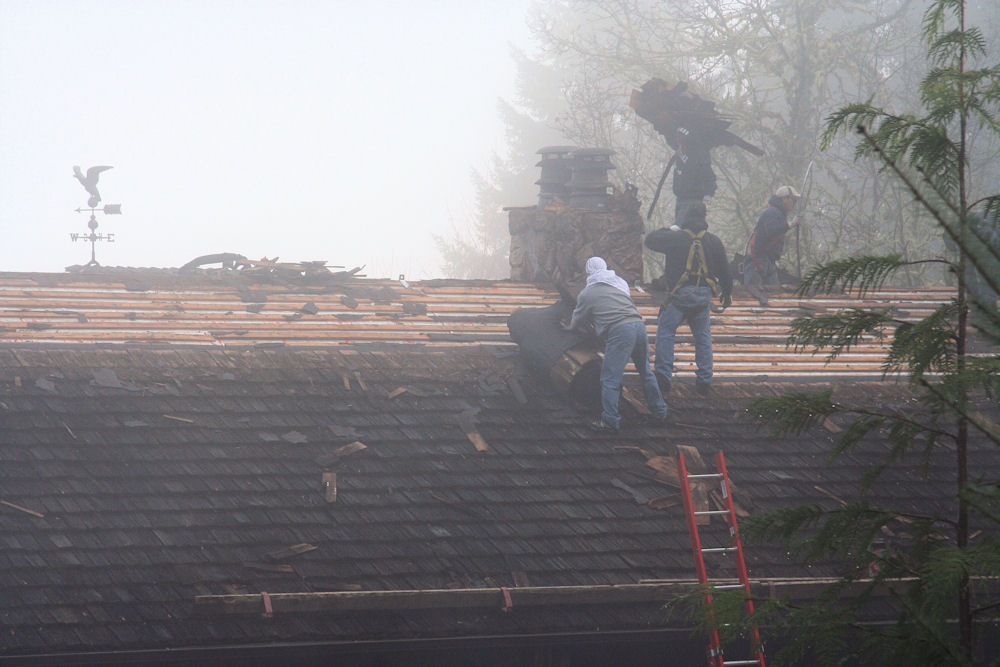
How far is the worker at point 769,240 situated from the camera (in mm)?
12859

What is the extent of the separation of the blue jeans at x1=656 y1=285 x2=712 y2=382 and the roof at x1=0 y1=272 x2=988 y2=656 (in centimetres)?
38

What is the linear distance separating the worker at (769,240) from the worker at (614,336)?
3751 millimetres

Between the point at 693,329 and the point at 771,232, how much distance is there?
3.77 m

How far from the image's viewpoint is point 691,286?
386 inches

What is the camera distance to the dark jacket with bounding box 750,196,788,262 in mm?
12859

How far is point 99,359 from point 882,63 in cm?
2474

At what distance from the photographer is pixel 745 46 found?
76.3 feet

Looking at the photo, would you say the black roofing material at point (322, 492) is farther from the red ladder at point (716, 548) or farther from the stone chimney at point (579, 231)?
the stone chimney at point (579, 231)

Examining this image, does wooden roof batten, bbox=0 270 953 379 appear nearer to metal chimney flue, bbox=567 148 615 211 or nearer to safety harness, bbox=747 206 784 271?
safety harness, bbox=747 206 784 271

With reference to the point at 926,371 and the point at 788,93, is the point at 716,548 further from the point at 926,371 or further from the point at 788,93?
the point at 788,93

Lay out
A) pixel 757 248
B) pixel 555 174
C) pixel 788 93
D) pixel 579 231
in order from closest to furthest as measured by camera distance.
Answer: pixel 579 231, pixel 757 248, pixel 555 174, pixel 788 93

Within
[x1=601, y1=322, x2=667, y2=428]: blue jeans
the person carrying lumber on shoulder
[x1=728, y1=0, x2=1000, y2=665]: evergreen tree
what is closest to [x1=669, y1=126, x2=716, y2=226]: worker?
the person carrying lumber on shoulder

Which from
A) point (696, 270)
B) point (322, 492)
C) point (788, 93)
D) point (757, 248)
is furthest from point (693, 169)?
point (788, 93)

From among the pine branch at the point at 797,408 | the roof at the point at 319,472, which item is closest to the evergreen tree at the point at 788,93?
the roof at the point at 319,472
